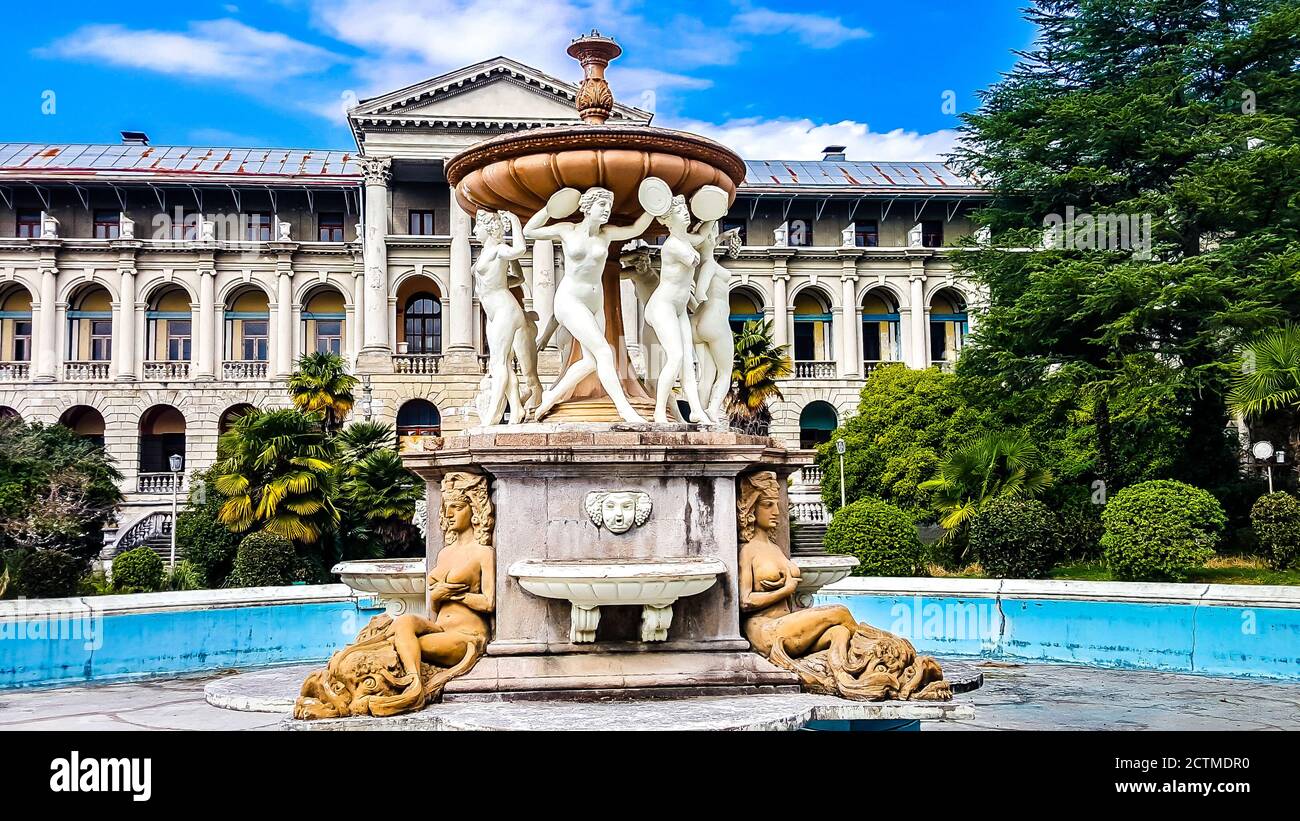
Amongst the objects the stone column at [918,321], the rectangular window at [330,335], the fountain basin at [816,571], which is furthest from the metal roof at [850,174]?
the fountain basin at [816,571]

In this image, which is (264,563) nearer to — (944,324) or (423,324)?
(423,324)

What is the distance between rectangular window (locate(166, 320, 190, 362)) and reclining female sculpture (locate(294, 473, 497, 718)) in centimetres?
4297

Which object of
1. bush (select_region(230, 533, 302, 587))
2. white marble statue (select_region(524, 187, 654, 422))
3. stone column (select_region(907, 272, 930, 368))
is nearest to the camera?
white marble statue (select_region(524, 187, 654, 422))

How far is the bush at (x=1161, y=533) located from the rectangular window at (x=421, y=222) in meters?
35.1

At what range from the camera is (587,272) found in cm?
816

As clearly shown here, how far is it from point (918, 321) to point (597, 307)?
141 feet

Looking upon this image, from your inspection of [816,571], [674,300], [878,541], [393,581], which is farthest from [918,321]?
[393,581]

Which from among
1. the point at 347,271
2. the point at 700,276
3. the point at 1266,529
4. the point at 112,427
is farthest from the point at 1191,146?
the point at 112,427

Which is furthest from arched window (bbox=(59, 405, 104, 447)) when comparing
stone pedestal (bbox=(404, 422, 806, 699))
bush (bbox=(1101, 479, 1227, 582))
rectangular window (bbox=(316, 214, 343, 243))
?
stone pedestal (bbox=(404, 422, 806, 699))

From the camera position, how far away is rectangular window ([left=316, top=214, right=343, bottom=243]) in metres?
47.6

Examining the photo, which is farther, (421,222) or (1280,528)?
(421,222)

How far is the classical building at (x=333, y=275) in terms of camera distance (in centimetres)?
4334

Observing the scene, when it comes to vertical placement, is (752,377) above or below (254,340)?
below

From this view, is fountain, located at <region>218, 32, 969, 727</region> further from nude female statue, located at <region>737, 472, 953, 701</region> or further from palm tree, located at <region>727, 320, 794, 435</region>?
palm tree, located at <region>727, 320, 794, 435</region>
